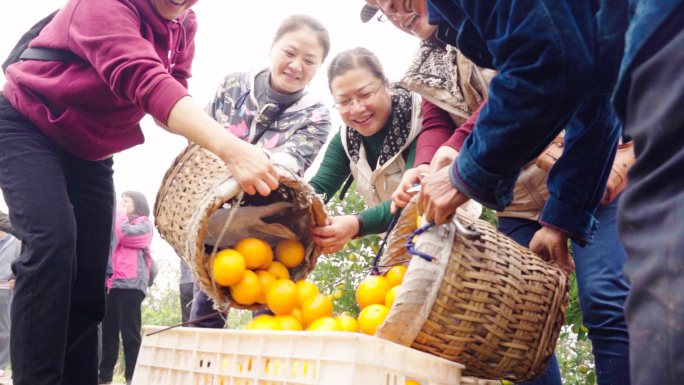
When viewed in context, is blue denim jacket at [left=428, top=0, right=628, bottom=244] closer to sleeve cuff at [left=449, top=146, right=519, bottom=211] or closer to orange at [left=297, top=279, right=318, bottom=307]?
sleeve cuff at [left=449, top=146, right=519, bottom=211]

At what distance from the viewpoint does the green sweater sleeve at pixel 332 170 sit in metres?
2.27

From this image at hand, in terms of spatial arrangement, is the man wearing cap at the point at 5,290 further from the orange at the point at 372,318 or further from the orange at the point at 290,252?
the orange at the point at 372,318

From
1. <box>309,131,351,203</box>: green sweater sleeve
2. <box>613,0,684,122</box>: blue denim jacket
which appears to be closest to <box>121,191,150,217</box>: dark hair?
<box>309,131,351,203</box>: green sweater sleeve

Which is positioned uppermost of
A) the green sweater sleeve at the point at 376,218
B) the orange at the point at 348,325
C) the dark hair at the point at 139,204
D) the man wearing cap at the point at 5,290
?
the green sweater sleeve at the point at 376,218

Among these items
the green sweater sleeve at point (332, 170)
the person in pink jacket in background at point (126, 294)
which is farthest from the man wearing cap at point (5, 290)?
the green sweater sleeve at point (332, 170)

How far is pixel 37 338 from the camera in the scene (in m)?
1.40

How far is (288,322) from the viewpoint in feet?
4.70

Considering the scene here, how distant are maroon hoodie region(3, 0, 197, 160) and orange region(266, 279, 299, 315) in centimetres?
55

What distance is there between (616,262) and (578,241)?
0.38ft

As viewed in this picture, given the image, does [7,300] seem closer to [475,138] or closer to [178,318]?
[178,318]

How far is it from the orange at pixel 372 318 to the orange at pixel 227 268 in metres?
0.39

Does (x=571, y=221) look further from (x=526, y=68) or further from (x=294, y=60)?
(x=294, y=60)

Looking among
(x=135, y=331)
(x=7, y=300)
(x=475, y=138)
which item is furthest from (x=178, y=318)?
(x=475, y=138)

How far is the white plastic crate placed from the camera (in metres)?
0.96
